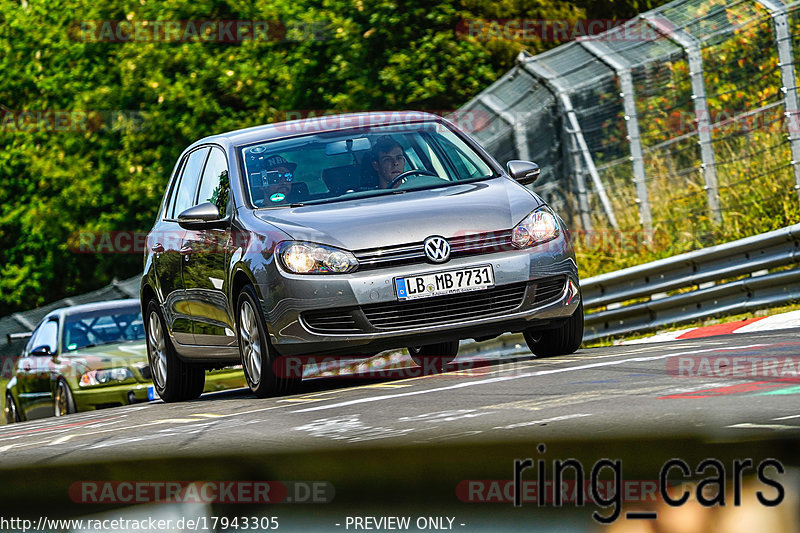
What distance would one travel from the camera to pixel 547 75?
16625 millimetres

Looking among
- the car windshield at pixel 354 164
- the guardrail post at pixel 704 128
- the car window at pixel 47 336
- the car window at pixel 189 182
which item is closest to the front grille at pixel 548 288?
the car windshield at pixel 354 164

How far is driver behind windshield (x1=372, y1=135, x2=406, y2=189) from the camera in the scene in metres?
9.48

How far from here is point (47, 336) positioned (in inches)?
626

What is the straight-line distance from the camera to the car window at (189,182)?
10.6 metres

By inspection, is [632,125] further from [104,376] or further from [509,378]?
[509,378]

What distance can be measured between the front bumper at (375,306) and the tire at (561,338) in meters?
0.63

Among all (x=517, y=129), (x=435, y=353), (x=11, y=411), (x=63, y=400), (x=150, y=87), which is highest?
(x=150, y=87)

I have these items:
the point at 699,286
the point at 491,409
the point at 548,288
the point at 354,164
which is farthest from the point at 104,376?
the point at 491,409

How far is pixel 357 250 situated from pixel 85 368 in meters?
6.74

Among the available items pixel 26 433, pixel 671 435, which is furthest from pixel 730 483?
pixel 26 433

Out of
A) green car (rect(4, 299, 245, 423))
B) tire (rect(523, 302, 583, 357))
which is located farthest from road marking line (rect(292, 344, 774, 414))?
green car (rect(4, 299, 245, 423))

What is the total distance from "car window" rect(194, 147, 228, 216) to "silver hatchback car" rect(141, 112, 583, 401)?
0.02 metres

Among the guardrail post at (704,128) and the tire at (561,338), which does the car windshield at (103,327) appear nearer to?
the guardrail post at (704,128)

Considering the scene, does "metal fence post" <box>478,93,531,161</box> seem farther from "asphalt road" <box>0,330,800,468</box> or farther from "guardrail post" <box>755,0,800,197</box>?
"asphalt road" <box>0,330,800,468</box>
